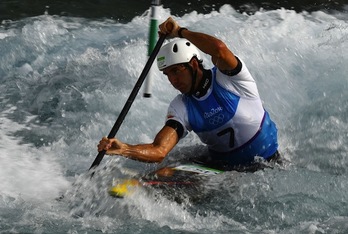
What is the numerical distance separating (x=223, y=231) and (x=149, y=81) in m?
1.77

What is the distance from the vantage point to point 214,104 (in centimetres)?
528

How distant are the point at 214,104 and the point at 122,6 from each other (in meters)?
7.84

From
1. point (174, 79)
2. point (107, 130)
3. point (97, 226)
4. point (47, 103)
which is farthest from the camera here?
point (47, 103)

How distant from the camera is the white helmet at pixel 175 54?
5.12m

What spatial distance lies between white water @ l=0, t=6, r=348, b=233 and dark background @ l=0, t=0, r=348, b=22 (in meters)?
0.49

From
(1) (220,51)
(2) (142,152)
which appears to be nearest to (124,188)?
(2) (142,152)

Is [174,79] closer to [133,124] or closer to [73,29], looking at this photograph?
[133,124]

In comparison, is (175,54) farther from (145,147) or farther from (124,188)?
(124,188)

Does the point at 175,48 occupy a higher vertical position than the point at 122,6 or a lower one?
higher

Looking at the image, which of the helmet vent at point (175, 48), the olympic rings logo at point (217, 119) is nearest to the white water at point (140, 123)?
the olympic rings logo at point (217, 119)

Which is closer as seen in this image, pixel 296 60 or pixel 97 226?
pixel 97 226

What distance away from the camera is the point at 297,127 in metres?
7.51

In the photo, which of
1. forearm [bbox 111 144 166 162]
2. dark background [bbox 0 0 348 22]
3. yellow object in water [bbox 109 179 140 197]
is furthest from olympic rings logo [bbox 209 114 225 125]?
dark background [bbox 0 0 348 22]

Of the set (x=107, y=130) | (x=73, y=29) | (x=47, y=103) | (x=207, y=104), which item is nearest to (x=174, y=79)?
(x=207, y=104)
